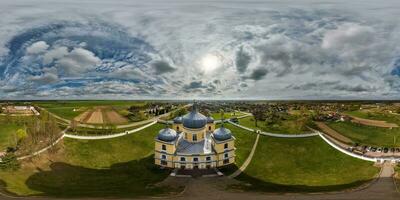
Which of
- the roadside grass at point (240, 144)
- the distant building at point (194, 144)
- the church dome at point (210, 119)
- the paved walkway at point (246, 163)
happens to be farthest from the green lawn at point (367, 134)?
the church dome at point (210, 119)

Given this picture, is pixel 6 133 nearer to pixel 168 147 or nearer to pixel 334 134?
pixel 168 147

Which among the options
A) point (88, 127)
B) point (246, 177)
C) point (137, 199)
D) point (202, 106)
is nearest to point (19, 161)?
point (88, 127)

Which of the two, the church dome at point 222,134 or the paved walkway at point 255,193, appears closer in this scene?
the paved walkway at point 255,193

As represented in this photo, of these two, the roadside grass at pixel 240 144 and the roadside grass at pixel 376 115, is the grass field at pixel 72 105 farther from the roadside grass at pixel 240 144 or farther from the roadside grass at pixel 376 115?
the roadside grass at pixel 376 115

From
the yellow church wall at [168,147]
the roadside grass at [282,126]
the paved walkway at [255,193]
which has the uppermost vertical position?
the roadside grass at [282,126]

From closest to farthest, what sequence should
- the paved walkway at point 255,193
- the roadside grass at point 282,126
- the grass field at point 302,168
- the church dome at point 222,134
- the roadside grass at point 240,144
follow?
the paved walkway at point 255,193, the grass field at point 302,168, the roadside grass at point 240,144, the church dome at point 222,134, the roadside grass at point 282,126

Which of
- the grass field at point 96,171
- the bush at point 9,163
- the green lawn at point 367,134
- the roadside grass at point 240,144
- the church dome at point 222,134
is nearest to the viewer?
the grass field at point 96,171
